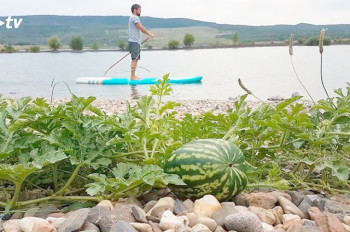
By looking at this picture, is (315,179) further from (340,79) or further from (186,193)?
(340,79)

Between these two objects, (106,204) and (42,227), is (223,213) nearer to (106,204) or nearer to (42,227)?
(106,204)

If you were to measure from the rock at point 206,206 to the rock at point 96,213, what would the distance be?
1.24 feet

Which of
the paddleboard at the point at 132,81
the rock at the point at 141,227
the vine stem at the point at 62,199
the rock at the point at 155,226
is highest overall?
the rock at the point at 141,227

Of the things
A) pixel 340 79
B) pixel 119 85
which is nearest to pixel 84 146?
pixel 119 85

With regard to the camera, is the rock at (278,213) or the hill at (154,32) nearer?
the rock at (278,213)

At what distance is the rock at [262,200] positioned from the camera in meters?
2.53

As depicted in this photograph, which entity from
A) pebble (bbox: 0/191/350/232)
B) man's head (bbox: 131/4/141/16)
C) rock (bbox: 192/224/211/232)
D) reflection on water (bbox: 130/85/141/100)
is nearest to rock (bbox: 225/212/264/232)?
pebble (bbox: 0/191/350/232)

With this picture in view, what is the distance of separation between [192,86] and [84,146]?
10386 mm

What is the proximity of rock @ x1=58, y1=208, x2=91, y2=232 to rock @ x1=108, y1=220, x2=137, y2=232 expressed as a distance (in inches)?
6.1

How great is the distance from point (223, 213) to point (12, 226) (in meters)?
0.87

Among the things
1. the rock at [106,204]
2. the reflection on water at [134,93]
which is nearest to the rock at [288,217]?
the rock at [106,204]

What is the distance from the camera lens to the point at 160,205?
92.4 inches

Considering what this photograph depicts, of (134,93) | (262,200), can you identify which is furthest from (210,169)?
(134,93)

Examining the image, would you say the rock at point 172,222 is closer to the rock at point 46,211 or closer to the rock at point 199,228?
the rock at point 199,228
